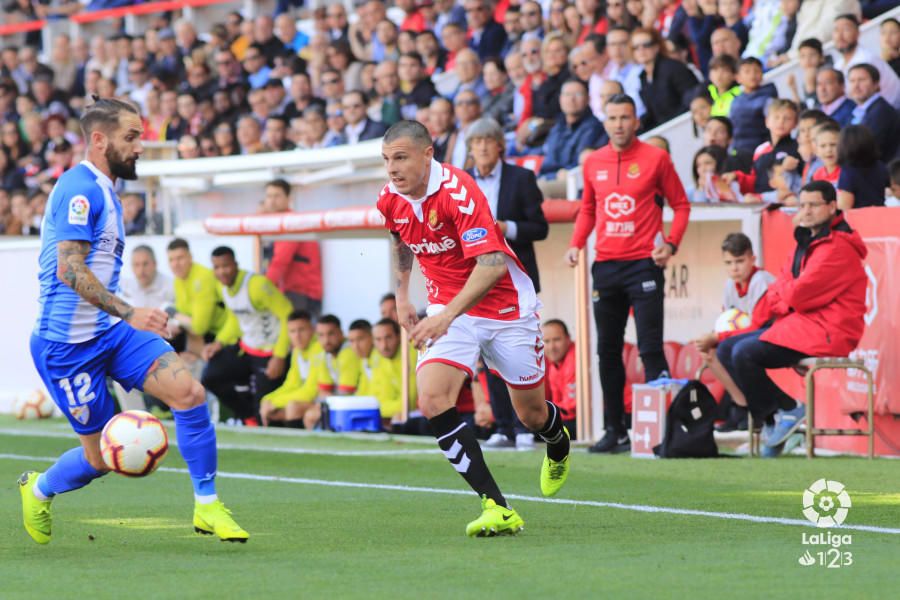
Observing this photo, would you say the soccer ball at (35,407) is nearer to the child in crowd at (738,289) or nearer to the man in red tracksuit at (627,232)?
the man in red tracksuit at (627,232)

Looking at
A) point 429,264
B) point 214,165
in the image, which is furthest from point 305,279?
point 429,264

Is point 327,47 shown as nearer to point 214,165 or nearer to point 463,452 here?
point 214,165

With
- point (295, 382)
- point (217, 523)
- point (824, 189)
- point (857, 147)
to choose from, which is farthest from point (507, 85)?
point (217, 523)

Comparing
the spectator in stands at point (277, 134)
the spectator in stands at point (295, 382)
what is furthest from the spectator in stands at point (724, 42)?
the spectator in stands at point (277, 134)

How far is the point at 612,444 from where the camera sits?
11750 millimetres

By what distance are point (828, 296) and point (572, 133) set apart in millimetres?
4551

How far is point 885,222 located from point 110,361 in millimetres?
6324

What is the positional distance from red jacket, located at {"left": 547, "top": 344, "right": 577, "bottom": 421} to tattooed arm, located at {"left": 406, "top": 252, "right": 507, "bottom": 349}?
606 cm

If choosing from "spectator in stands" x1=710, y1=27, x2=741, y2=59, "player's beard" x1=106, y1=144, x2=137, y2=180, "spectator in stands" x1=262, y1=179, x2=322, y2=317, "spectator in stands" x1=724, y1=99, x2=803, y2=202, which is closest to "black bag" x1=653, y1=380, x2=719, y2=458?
"spectator in stands" x1=724, y1=99, x2=803, y2=202

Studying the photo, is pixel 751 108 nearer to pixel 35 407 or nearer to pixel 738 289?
pixel 738 289

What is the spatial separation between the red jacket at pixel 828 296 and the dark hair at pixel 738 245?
2.81ft

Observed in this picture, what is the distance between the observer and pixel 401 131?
23.5 ft

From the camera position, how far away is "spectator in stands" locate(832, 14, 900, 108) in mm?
13281

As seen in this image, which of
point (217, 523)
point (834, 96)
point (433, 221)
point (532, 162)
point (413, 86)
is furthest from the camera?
point (413, 86)
